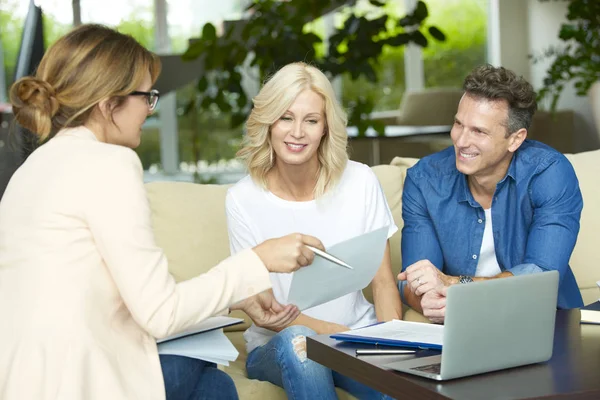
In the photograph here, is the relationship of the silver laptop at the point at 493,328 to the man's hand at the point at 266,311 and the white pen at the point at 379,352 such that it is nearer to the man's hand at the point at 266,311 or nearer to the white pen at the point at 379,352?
the white pen at the point at 379,352

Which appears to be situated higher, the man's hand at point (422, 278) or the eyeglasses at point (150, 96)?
the eyeglasses at point (150, 96)

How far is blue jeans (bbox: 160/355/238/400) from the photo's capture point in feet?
5.46

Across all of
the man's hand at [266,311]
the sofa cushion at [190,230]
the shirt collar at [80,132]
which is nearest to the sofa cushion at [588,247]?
the sofa cushion at [190,230]

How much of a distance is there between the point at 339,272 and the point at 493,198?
2.93ft

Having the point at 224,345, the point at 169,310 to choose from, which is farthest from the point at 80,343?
the point at 224,345

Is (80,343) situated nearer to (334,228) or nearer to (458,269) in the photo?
(334,228)

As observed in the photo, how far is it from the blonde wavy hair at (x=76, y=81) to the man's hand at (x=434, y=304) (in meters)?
0.84

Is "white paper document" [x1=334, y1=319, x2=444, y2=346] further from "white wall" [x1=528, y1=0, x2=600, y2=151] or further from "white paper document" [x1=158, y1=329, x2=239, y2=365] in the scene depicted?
"white wall" [x1=528, y1=0, x2=600, y2=151]

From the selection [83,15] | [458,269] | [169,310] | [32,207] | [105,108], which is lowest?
[458,269]

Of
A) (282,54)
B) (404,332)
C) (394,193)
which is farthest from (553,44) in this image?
(404,332)

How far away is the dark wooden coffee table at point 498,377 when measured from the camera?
1.31 m

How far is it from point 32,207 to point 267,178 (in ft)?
3.14

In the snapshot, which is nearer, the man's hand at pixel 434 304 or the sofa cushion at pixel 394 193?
the man's hand at pixel 434 304

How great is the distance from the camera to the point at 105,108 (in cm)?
157
